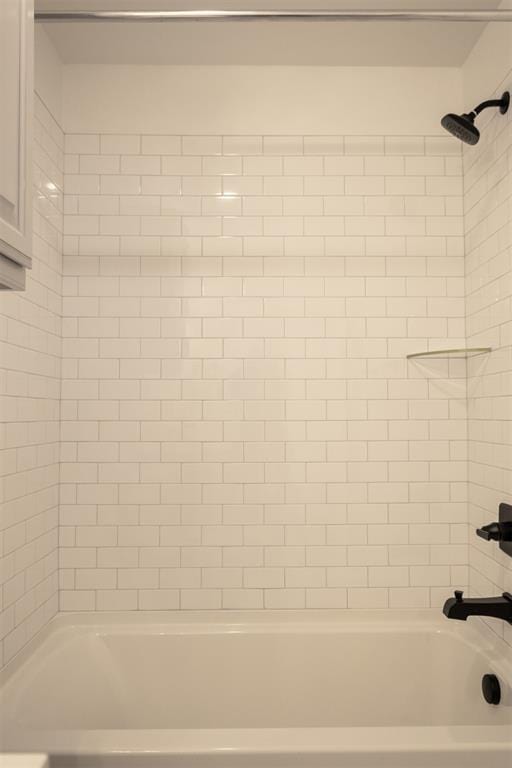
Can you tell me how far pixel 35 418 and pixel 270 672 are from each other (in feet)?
4.18

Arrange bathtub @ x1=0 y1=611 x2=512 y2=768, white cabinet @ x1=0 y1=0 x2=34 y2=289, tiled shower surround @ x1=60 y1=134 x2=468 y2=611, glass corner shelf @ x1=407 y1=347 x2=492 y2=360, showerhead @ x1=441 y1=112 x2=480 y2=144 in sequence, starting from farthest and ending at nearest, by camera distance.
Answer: tiled shower surround @ x1=60 y1=134 x2=468 y2=611 < glass corner shelf @ x1=407 y1=347 x2=492 y2=360 < bathtub @ x1=0 y1=611 x2=512 y2=768 < showerhead @ x1=441 y1=112 x2=480 y2=144 < white cabinet @ x1=0 y1=0 x2=34 y2=289

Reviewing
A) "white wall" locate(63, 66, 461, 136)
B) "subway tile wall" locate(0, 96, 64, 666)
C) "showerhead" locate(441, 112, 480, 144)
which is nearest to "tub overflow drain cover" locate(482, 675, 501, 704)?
"subway tile wall" locate(0, 96, 64, 666)

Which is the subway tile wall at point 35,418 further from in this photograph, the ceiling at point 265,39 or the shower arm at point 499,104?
the shower arm at point 499,104

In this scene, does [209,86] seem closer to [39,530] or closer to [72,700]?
[39,530]

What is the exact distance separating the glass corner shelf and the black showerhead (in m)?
0.72

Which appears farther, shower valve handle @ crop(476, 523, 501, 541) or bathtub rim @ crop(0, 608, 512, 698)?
bathtub rim @ crop(0, 608, 512, 698)

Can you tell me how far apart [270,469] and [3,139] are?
1.64m

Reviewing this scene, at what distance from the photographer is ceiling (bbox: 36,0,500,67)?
83.7 inches

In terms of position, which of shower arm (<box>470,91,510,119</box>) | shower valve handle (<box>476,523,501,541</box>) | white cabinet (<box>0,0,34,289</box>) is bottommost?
shower valve handle (<box>476,523,501,541</box>)

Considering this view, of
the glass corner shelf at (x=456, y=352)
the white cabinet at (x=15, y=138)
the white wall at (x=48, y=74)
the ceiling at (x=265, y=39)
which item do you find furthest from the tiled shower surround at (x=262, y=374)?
the white cabinet at (x=15, y=138)

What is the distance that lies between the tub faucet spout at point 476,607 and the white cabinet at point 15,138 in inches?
59.7

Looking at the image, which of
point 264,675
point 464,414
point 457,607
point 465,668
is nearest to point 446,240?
point 464,414

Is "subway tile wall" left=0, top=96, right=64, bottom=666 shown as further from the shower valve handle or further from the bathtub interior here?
the shower valve handle

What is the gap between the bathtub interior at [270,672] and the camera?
2.18 m
